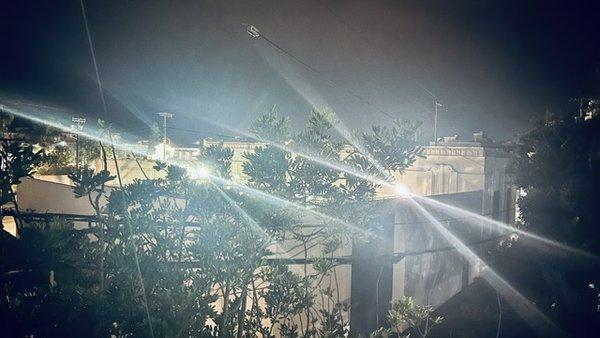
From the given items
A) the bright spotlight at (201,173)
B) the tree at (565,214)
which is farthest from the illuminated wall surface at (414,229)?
the tree at (565,214)

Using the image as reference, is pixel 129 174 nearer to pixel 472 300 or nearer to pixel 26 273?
pixel 26 273

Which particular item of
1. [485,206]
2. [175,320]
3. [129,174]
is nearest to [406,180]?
[485,206]

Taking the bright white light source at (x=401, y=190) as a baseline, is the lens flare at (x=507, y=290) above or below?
below

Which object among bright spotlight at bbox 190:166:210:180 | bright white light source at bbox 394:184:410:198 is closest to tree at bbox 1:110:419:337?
bright spotlight at bbox 190:166:210:180

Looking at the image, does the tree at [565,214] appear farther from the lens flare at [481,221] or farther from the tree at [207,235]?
the tree at [207,235]

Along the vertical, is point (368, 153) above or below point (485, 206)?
above

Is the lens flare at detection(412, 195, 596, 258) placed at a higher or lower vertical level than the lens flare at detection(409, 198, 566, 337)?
higher

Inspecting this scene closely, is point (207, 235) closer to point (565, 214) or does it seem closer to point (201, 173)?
point (201, 173)

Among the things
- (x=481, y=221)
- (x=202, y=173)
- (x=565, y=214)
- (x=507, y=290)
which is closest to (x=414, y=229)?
(x=565, y=214)

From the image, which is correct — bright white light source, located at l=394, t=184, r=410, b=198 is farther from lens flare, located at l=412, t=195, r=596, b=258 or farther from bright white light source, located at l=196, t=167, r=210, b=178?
bright white light source, located at l=196, t=167, r=210, b=178

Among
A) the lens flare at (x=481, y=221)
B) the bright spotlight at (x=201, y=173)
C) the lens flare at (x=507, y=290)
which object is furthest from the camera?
the lens flare at (x=507, y=290)

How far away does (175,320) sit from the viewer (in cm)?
261

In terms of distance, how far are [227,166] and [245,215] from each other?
0.58 meters

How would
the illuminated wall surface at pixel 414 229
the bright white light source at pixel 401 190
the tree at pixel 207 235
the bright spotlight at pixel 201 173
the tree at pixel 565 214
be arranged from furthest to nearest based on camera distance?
1. the tree at pixel 565 214
2. the illuminated wall surface at pixel 414 229
3. the bright white light source at pixel 401 190
4. the bright spotlight at pixel 201 173
5. the tree at pixel 207 235
